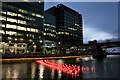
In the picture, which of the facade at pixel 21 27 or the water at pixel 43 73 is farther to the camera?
the facade at pixel 21 27

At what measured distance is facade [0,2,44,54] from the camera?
127188 mm

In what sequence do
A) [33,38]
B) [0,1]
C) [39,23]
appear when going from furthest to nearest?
[39,23]
[33,38]
[0,1]

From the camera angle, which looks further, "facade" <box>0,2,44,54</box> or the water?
"facade" <box>0,2,44,54</box>

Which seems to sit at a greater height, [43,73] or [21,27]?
[21,27]

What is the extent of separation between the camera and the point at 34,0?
15488 centimetres

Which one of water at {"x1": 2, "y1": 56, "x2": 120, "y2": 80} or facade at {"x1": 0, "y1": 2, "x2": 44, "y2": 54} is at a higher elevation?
facade at {"x1": 0, "y1": 2, "x2": 44, "y2": 54}

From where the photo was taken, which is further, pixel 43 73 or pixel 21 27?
pixel 21 27

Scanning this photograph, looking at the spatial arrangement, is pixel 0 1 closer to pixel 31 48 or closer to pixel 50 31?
pixel 31 48

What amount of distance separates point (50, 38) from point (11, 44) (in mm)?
70056

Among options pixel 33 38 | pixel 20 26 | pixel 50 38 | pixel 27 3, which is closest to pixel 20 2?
pixel 27 3

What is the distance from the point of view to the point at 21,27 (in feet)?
457

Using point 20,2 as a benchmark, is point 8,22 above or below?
below

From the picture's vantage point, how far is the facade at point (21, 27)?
12719 cm

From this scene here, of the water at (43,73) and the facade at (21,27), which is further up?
the facade at (21,27)
